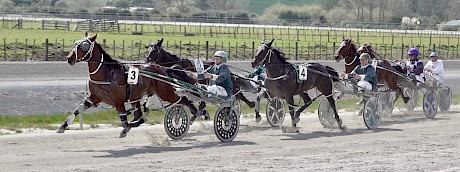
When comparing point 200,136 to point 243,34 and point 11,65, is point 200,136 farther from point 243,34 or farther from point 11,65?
point 243,34

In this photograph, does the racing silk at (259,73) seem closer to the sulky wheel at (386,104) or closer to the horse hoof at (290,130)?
the horse hoof at (290,130)

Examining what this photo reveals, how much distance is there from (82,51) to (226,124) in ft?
8.02

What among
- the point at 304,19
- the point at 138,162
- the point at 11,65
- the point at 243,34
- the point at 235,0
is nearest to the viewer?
the point at 138,162

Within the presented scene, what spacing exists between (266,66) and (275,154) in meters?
3.93

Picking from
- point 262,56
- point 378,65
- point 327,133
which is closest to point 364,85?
point 327,133

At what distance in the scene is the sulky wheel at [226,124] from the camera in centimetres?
1488

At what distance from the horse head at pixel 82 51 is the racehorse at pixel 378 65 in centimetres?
701

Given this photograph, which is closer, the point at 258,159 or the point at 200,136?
the point at 258,159

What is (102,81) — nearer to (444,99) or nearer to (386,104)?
(386,104)

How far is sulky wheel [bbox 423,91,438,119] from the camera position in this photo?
69.8 feet

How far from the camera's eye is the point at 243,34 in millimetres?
66312

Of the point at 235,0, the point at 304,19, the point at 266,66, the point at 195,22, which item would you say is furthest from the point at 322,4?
the point at 266,66

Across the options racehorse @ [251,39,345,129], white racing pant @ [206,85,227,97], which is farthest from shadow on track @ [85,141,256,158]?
racehorse @ [251,39,345,129]

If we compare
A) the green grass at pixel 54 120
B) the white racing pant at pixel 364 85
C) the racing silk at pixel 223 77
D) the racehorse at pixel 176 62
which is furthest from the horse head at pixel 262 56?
the white racing pant at pixel 364 85
